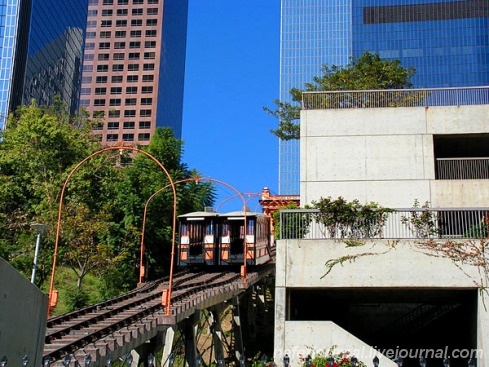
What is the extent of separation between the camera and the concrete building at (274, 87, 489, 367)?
1898 centimetres

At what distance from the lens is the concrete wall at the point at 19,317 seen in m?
8.70

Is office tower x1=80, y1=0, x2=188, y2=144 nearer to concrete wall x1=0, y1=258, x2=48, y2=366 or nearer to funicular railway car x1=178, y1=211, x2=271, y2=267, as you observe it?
funicular railway car x1=178, y1=211, x2=271, y2=267

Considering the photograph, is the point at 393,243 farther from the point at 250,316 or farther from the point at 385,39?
the point at 385,39

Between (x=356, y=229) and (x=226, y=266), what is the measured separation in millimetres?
13514

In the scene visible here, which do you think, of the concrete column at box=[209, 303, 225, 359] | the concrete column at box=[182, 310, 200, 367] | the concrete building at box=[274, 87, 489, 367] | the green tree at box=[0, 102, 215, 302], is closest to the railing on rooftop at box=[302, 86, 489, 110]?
the concrete building at box=[274, 87, 489, 367]

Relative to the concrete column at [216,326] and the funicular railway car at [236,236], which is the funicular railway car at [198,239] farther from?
the concrete column at [216,326]

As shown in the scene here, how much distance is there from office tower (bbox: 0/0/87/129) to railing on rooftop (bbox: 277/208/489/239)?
72246 millimetres

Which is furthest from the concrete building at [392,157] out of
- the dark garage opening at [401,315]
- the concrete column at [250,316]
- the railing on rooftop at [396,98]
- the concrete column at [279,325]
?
the concrete column at [250,316]

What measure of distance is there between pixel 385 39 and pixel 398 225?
103 m

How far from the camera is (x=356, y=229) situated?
20125 millimetres

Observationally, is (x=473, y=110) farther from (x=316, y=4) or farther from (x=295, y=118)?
(x=316, y=4)

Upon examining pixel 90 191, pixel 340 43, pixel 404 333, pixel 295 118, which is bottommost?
pixel 404 333

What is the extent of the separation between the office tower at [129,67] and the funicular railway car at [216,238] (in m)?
98.1

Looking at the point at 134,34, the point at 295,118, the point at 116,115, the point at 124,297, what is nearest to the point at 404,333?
the point at 124,297
